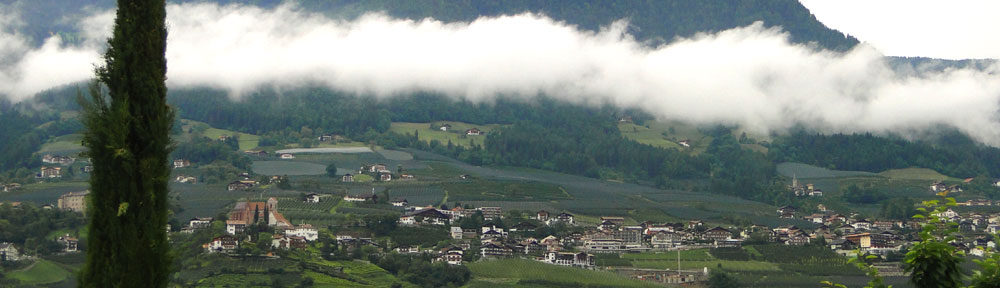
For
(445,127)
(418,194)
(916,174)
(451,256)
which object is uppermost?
(445,127)

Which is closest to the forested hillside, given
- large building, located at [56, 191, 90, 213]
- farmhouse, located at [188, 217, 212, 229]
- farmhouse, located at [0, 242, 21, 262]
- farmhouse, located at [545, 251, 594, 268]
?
large building, located at [56, 191, 90, 213]

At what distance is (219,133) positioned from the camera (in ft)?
318

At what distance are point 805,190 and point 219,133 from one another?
50079mm

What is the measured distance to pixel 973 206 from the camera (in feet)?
261

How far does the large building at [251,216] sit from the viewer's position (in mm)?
56122

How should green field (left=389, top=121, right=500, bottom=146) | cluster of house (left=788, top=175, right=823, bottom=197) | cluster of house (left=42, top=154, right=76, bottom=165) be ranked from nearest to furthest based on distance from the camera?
cluster of house (left=42, top=154, right=76, bottom=165)
cluster of house (left=788, top=175, right=823, bottom=197)
green field (left=389, top=121, right=500, bottom=146)

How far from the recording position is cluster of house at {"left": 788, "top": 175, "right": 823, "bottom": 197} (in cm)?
8688

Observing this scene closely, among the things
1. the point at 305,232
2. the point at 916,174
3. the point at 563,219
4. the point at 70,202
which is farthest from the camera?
the point at 916,174

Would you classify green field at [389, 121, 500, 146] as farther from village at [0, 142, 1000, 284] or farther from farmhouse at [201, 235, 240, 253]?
farmhouse at [201, 235, 240, 253]

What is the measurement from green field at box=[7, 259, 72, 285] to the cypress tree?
116ft

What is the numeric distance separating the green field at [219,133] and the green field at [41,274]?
47287mm

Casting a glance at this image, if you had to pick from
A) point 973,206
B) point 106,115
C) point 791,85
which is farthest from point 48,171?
point 791,85

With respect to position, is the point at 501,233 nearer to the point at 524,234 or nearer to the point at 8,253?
the point at 524,234

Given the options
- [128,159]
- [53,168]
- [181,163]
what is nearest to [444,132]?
[181,163]
